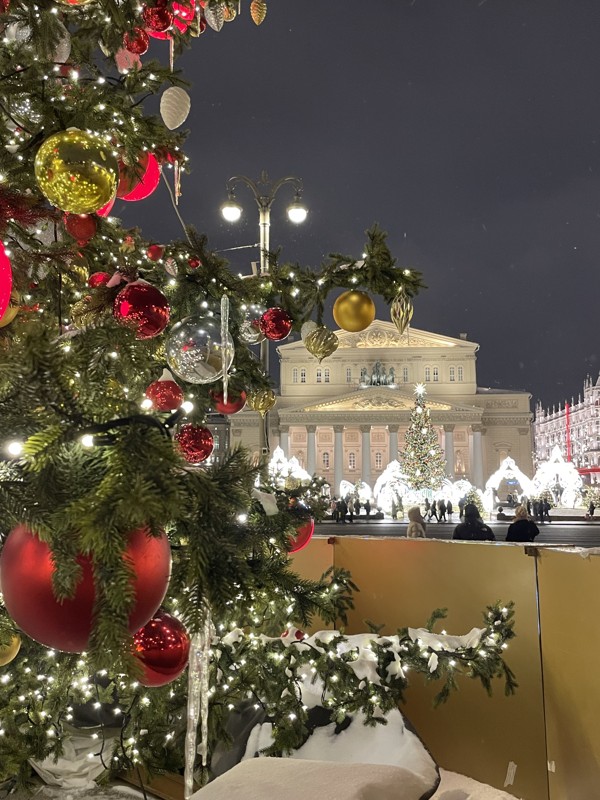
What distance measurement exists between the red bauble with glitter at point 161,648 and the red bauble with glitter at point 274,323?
2088mm

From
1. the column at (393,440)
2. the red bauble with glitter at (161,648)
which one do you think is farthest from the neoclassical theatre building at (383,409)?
the red bauble with glitter at (161,648)

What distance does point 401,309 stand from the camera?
363 centimetres

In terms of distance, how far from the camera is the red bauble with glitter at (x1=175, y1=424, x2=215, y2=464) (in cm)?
316

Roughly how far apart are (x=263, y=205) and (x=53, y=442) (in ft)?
27.7

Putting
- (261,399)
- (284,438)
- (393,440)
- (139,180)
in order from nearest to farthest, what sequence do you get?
Answer: 1. (139,180)
2. (261,399)
3. (393,440)
4. (284,438)

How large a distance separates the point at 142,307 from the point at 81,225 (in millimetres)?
451

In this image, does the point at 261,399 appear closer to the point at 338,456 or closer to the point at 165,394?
the point at 165,394

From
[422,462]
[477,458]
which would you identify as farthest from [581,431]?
[422,462]

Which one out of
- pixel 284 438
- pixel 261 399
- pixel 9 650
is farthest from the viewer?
pixel 284 438

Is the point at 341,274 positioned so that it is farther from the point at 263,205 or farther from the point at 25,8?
the point at 263,205

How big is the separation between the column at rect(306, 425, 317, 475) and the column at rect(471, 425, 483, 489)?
12871mm

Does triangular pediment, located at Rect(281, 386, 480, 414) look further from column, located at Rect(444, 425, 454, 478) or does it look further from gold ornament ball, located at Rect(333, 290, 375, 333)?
gold ornament ball, located at Rect(333, 290, 375, 333)

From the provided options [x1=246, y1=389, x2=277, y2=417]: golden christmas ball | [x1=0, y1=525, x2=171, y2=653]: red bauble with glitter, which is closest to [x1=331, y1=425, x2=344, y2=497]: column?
[x1=246, y1=389, x2=277, y2=417]: golden christmas ball

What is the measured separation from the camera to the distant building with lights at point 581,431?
100500mm
